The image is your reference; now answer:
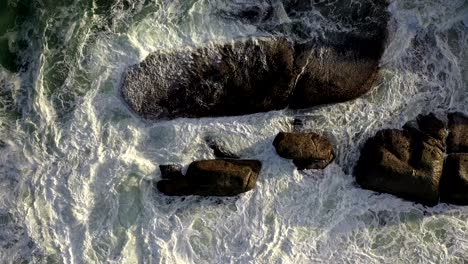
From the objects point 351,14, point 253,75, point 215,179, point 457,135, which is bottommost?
point 215,179

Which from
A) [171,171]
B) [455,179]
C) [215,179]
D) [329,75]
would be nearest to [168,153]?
[171,171]

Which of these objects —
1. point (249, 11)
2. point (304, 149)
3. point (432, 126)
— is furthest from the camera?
point (249, 11)

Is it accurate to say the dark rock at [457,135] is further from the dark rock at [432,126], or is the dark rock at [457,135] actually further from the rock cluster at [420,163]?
the dark rock at [432,126]

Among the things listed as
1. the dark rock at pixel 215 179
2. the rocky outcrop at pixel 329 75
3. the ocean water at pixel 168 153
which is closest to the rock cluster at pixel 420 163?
the ocean water at pixel 168 153

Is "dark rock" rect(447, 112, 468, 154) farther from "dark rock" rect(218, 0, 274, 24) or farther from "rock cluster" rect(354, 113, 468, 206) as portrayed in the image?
"dark rock" rect(218, 0, 274, 24)

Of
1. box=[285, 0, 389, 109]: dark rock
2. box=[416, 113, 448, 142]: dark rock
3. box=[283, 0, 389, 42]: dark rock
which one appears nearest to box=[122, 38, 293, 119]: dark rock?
box=[285, 0, 389, 109]: dark rock

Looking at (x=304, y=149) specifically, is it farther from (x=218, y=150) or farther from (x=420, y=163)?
(x=420, y=163)
